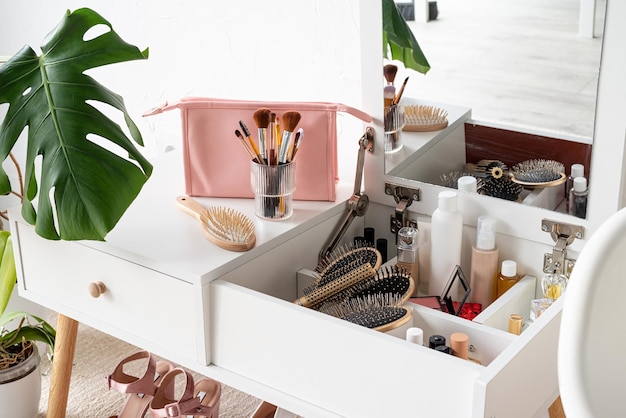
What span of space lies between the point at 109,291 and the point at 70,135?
29 centimetres

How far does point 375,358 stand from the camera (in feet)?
3.76

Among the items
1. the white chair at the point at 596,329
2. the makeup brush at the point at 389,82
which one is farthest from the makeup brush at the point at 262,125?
the white chair at the point at 596,329

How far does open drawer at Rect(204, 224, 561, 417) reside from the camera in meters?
1.08

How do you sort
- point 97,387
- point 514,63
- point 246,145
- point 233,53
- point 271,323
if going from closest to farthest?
point 271,323 → point 514,63 → point 246,145 → point 233,53 → point 97,387

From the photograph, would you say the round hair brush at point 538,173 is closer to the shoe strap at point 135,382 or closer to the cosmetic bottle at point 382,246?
the cosmetic bottle at point 382,246

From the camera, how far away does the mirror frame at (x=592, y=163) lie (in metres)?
1.23

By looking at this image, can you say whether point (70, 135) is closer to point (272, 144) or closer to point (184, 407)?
point (272, 144)

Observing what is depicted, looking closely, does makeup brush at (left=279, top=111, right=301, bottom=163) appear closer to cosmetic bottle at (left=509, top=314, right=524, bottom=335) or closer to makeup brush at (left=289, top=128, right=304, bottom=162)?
makeup brush at (left=289, top=128, right=304, bottom=162)

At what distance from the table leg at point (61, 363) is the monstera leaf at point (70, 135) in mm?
349

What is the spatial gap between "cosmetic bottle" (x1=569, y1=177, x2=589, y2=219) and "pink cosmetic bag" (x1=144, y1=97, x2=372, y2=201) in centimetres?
39

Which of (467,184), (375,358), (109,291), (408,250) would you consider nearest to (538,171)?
(467,184)

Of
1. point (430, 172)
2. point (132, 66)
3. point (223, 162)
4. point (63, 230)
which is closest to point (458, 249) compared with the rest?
A: point (430, 172)

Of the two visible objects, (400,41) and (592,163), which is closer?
(592,163)

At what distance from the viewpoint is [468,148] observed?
147 centimetres
